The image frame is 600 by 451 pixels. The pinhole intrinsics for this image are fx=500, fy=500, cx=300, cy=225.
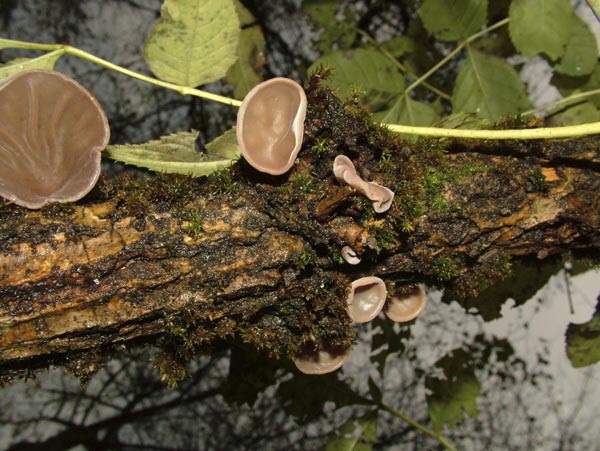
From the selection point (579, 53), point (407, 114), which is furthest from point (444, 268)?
point (579, 53)

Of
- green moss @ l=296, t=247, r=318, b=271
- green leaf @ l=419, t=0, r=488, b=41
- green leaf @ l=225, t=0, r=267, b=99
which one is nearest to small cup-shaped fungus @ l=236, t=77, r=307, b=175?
green moss @ l=296, t=247, r=318, b=271

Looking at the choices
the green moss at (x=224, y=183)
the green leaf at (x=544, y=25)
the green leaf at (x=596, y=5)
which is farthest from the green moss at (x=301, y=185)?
the green leaf at (x=544, y=25)

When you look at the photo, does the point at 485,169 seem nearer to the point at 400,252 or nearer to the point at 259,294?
the point at 400,252

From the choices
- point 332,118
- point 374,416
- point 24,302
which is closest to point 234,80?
point 332,118

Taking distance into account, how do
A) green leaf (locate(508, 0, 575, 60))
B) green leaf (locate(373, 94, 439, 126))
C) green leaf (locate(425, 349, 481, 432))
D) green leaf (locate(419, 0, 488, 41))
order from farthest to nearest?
green leaf (locate(425, 349, 481, 432)) → green leaf (locate(373, 94, 439, 126)) → green leaf (locate(419, 0, 488, 41)) → green leaf (locate(508, 0, 575, 60))

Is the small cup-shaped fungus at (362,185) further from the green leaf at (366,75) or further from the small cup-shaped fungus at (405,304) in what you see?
the green leaf at (366,75)

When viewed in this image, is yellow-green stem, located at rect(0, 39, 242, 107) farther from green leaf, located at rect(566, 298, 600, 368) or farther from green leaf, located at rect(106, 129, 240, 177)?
green leaf, located at rect(566, 298, 600, 368)

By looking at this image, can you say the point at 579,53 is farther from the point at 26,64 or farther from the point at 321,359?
the point at 26,64
